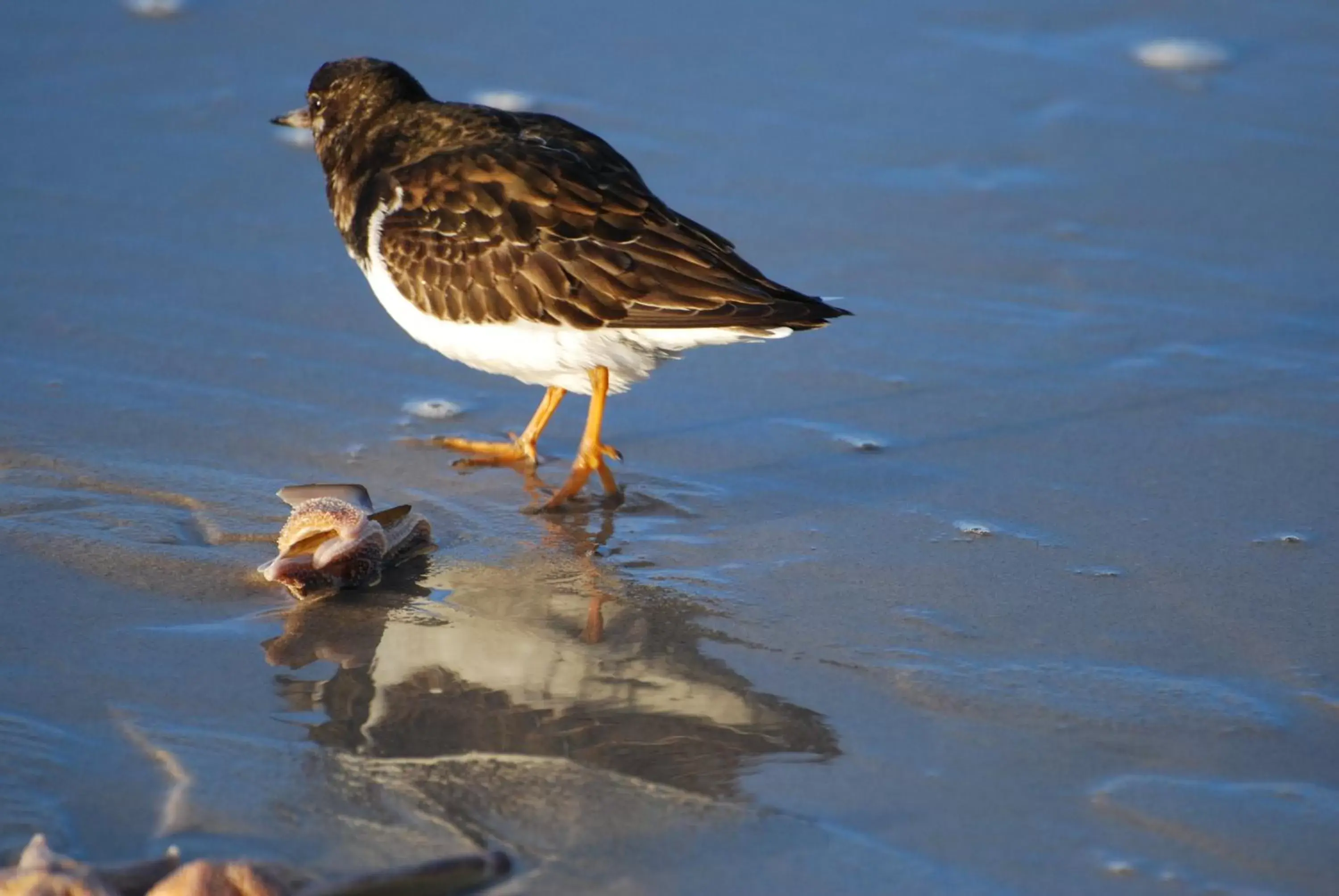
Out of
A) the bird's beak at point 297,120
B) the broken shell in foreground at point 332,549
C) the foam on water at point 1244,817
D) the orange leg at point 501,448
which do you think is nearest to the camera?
the foam on water at point 1244,817

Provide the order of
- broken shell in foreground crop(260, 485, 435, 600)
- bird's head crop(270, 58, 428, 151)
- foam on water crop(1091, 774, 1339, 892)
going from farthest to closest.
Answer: bird's head crop(270, 58, 428, 151)
broken shell in foreground crop(260, 485, 435, 600)
foam on water crop(1091, 774, 1339, 892)

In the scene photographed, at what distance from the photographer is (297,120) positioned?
516 cm

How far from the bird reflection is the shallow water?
0.04 feet

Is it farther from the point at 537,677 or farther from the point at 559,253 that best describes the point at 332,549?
the point at 559,253

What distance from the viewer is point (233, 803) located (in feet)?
9.33

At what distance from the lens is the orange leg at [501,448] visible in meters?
4.60

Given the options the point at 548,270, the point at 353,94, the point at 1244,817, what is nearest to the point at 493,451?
the point at 548,270

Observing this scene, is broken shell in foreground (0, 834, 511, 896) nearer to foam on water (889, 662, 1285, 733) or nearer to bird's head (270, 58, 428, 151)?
foam on water (889, 662, 1285, 733)

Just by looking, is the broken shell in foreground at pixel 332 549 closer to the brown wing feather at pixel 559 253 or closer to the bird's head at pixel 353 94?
the brown wing feather at pixel 559 253

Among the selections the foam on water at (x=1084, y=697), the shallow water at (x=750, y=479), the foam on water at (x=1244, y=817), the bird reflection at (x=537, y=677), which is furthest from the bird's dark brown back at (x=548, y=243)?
the foam on water at (x=1244, y=817)

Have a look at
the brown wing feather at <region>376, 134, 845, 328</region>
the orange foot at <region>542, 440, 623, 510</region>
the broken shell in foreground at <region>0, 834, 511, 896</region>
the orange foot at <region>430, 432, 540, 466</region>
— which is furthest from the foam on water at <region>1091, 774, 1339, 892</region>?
the orange foot at <region>430, 432, 540, 466</region>

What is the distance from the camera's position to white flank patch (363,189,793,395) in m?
4.36

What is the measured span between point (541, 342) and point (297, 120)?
1.35m

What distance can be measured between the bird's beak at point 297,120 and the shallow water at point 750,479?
550mm
